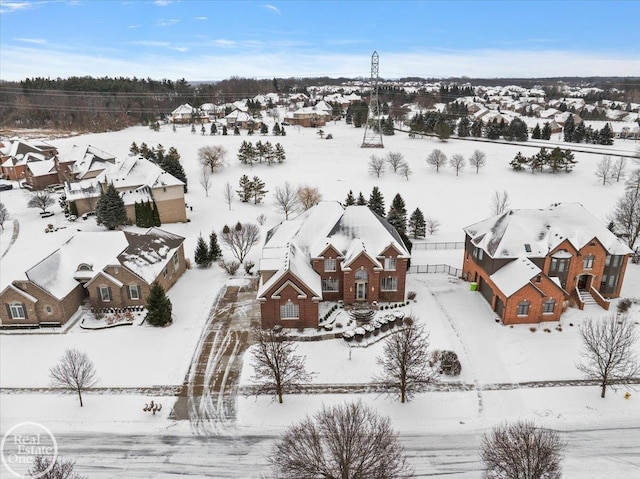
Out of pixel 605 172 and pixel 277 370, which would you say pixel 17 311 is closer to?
pixel 277 370

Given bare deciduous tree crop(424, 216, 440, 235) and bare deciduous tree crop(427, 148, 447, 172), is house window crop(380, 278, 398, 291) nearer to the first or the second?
bare deciduous tree crop(424, 216, 440, 235)

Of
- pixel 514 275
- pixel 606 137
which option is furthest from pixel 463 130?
pixel 514 275

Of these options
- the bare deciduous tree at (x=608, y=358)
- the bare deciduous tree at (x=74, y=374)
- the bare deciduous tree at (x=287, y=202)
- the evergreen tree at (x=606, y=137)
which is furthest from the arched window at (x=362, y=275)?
the evergreen tree at (x=606, y=137)

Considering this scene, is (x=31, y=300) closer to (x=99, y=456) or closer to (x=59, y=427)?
(x=59, y=427)

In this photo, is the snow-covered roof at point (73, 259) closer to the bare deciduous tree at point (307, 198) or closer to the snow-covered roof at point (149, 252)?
the snow-covered roof at point (149, 252)

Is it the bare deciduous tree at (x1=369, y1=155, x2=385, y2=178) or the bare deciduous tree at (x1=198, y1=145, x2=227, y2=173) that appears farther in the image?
the bare deciduous tree at (x1=198, y1=145, x2=227, y2=173)

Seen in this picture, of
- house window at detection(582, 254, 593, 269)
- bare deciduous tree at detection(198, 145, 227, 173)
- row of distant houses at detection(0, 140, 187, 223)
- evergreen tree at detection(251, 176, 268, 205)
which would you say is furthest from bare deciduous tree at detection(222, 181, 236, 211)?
house window at detection(582, 254, 593, 269)
